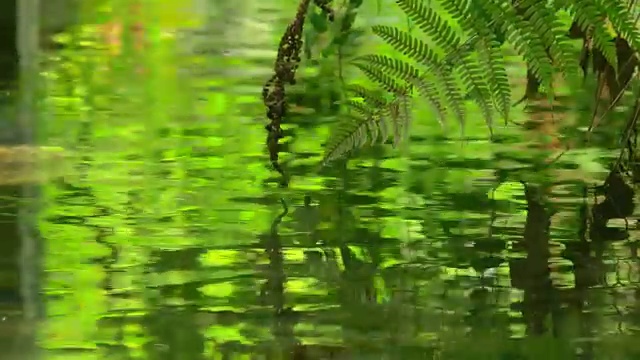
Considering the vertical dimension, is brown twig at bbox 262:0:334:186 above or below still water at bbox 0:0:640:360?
above

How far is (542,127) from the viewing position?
1.23 meters

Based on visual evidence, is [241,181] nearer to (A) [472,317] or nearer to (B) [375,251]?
(B) [375,251]

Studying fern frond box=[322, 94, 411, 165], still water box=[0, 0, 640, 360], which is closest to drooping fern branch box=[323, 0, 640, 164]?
fern frond box=[322, 94, 411, 165]

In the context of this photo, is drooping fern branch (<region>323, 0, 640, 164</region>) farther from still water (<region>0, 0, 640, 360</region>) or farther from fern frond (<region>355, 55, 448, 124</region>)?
still water (<region>0, 0, 640, 360</region>)

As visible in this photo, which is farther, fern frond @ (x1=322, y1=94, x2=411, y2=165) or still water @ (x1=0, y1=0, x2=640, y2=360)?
fern frond @ (x1=322, y1=94, x2=411, y2=165)

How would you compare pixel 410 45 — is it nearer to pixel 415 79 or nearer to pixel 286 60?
pixel 415 79

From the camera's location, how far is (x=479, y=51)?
870mm

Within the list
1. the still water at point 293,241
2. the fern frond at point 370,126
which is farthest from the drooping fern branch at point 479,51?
the still water at point 293,241

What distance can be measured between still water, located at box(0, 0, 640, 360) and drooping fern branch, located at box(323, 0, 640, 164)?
4.5 inches

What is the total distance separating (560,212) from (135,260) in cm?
42

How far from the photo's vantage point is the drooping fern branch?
849mm

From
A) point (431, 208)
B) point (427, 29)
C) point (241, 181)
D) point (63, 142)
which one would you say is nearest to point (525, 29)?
point (427, 29)

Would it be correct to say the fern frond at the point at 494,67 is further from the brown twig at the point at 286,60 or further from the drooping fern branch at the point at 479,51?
the brown twig at the point at 286,60

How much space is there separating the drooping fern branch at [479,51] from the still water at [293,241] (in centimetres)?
11
